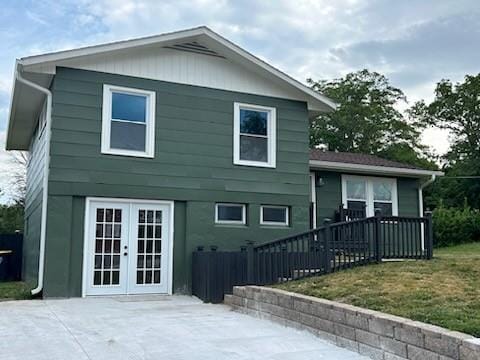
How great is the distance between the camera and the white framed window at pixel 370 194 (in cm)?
1473

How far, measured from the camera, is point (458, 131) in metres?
36.7

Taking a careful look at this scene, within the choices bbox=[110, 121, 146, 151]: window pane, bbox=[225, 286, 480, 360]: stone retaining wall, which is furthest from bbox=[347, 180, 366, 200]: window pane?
bbox=[225, 286, 480, 360]: stone retaining wall

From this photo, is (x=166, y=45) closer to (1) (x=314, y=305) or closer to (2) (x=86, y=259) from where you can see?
(2) (x=86, y=259)

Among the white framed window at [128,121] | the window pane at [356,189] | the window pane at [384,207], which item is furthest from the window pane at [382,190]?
the white framed window at [128,121]

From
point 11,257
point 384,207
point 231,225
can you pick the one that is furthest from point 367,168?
point 11,257

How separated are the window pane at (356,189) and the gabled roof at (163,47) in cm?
276

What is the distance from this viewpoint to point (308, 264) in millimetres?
9227

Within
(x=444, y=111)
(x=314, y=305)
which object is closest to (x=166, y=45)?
(x=314, y=305)

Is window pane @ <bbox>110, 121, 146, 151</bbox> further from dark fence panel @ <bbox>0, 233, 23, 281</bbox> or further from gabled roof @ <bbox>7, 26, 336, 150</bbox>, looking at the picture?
dark fence panel @ <bbox>0, 233, 23, 281</bbox>

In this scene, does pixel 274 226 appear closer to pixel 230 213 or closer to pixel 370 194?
pixel 230 213

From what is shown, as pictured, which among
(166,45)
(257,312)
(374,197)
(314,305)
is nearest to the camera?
(314,305)

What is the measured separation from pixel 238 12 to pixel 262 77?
2281 mm

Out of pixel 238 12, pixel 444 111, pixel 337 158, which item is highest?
pixel 444 111

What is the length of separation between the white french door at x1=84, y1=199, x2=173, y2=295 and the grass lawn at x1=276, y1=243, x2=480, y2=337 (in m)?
3.18
